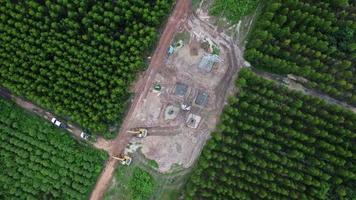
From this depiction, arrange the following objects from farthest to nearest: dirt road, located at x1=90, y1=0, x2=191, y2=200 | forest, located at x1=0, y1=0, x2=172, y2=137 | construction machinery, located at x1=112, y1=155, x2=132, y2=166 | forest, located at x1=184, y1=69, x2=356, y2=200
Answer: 1. dirt road, located at x1=90, y1=0, x2=191, y2=200
2. construction machinery, located at x1=112, y1=155, x2=132, y2=166
3. forest, located at x1=0, y1=0, x2=172, y2=137
4. forest, located at x1=184, y1=69, x2=356, y2=200

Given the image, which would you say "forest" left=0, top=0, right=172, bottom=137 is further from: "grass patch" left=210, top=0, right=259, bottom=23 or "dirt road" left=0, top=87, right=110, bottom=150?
"grass patch" left=210, top=0, right=259, bottom=23

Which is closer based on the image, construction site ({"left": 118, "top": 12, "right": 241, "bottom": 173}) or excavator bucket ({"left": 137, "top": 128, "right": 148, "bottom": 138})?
excavator bucket ({"left": 137, "top": 128, "right": 148, "bottom": 138})

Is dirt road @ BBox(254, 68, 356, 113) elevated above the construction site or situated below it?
above

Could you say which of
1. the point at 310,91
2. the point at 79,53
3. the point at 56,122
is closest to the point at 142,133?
Answer: the point at 56,122

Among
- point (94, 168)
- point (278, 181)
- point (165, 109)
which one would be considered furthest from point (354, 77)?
point (94, 168)

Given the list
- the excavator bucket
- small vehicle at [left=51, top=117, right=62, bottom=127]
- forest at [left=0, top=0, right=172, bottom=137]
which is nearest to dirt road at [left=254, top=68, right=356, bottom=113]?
forest at [left=0, top=0, right=172, bottom=137]

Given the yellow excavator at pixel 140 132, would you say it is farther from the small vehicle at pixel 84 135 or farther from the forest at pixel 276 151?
the forest at pixel 276 151

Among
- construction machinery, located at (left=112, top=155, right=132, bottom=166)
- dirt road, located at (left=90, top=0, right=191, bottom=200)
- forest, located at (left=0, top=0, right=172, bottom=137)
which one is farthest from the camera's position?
dirt road, located at (left=90, top=0, right=191, bottom=200)
